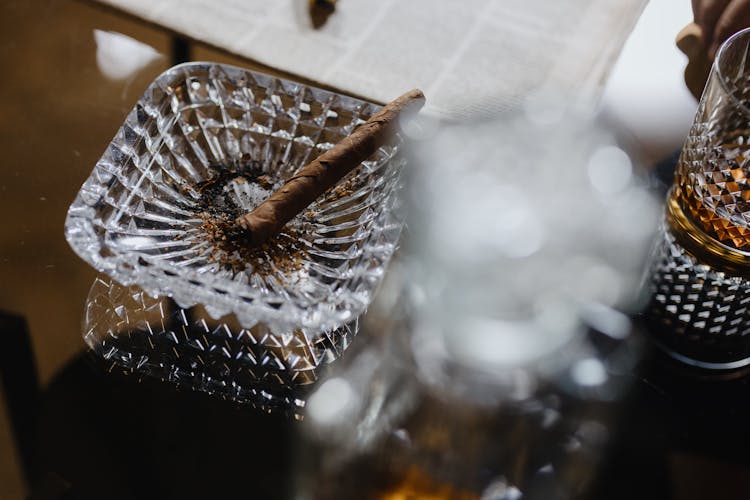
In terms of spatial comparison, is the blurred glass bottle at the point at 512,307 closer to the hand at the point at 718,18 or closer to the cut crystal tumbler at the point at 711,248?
the cut crystal tumbler at the point at 711,248

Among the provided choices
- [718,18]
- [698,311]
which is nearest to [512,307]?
[698,311]

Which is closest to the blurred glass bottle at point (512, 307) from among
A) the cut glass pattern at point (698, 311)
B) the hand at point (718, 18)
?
the cut glass pattern at point (698, 311)

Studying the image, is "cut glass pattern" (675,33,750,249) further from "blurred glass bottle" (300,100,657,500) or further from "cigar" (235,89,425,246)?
"cigar" (235,89,425,246)

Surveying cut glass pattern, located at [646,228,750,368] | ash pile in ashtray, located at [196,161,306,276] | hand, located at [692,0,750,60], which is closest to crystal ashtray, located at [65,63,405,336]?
ash pile in ashtray, located at [196,161,306,276]

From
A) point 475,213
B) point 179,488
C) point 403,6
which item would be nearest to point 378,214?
point 475,213

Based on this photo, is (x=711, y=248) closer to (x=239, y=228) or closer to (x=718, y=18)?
(x=718, y=18)
